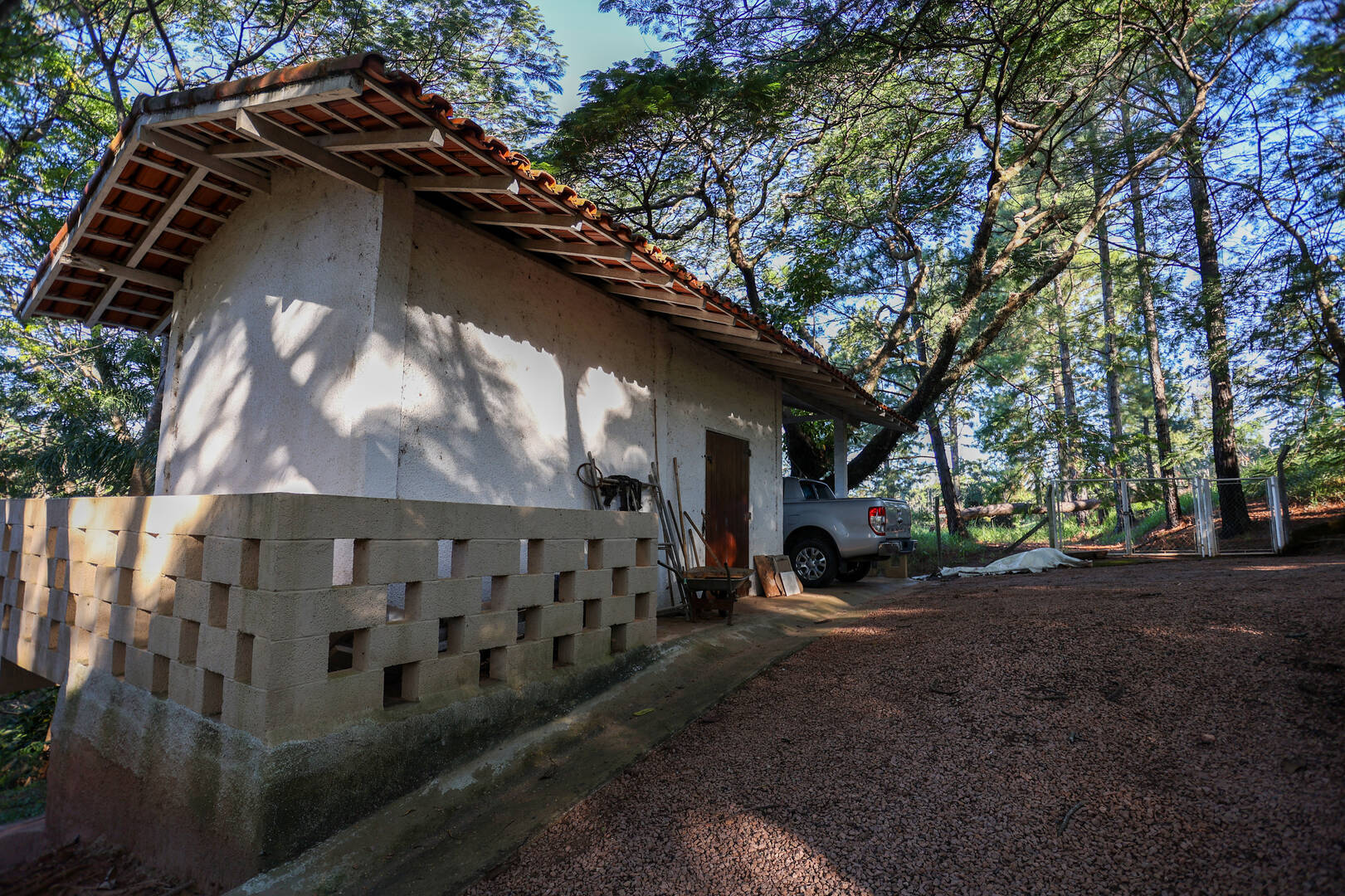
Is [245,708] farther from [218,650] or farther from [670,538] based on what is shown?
[670,538]

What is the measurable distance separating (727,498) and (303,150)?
608cm

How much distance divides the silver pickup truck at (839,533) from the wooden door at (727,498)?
5.94ft

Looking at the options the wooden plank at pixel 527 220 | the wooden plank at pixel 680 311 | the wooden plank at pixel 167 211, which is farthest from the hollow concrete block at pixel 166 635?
the wooden plank at pixel 680 311

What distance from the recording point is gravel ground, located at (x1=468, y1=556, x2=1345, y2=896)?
249cm

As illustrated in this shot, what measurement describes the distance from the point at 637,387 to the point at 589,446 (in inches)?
41.0

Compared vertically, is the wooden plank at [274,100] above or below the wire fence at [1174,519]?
above

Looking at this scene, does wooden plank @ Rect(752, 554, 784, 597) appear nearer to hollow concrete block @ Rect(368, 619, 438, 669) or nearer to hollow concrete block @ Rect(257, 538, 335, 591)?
→ hollow concrete block @ Rect(368, 619, 438, 669)

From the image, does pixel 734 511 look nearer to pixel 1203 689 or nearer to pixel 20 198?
pixel 1203 689

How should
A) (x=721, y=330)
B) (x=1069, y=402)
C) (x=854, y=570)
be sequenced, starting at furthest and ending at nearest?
1. (x=1069, y=402)
2. (x=854, y=570)
3. (x=721, y=330)

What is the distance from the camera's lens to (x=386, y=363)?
16.1ft

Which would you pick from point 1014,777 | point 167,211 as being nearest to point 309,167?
point 167,211

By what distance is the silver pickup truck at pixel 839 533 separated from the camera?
10.7m

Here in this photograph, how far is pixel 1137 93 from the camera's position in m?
15.7

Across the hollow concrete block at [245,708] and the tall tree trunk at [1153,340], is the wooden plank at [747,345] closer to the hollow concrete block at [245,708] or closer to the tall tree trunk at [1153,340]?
the hollow concrete block at [245,708]
